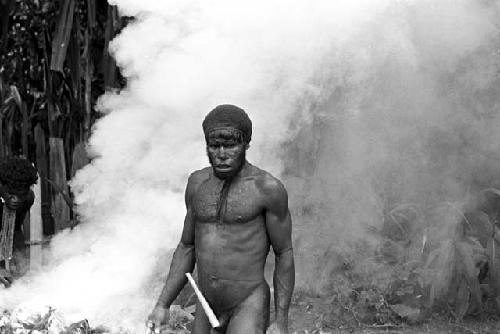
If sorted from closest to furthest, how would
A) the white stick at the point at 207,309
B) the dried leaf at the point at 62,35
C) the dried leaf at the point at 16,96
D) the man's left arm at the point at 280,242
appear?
the white stick at the point at 207,309, the man's left arm at the point at 280,242, the dried leaf at the point at 62,35, the dried leaf at the point at 16,96

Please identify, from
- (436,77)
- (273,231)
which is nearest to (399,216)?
(436,77)

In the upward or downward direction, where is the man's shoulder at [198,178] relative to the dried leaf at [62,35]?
downward

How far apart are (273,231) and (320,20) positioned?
11.1 feet

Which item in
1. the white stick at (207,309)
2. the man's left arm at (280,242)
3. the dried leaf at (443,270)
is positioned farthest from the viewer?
the dried leaf at (443,270)

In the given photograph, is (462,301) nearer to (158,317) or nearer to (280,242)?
(280,242)

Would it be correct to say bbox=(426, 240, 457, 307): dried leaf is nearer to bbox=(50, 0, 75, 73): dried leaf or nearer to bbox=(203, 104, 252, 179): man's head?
bbox=(203, 104, 252, 179): man's head

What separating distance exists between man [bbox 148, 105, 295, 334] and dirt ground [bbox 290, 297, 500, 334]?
277cm

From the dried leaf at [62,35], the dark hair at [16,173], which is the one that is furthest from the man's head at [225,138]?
the dried leaf at [62,35]

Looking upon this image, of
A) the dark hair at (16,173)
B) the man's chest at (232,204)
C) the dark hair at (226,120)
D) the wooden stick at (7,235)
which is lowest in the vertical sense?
the wooden stick at (7,235)

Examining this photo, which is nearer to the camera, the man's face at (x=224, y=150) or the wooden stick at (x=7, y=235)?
the man's face at (x=224, y=150)

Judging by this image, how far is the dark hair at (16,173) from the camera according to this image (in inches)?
257

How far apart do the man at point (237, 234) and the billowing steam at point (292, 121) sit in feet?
7.51

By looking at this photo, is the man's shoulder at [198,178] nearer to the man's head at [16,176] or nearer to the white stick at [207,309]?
the white stick at [207,309]

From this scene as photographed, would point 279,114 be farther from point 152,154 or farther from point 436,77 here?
point 436,77
